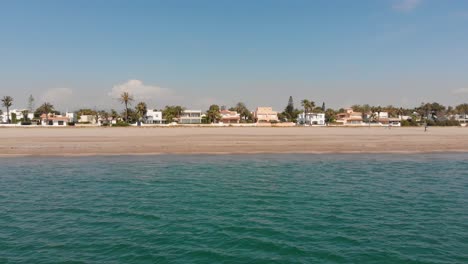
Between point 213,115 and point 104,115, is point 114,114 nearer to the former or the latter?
point 104,115

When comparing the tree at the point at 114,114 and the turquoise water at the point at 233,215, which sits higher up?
the tree at the point at 114,114

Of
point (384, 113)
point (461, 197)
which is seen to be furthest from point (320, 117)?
point (461, 197)

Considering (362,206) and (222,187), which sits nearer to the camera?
(362,206)

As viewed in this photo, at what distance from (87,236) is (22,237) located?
2.15 m

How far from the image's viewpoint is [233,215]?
13.0m

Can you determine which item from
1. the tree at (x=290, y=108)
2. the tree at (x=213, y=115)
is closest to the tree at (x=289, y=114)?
the tree at (x=290, y=108)

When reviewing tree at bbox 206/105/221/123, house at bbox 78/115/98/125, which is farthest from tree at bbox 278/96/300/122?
house at bbox 78/115/98/125

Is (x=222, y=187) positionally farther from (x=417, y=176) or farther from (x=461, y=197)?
(x=417, y=176)

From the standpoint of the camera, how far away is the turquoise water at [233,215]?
9.32 m

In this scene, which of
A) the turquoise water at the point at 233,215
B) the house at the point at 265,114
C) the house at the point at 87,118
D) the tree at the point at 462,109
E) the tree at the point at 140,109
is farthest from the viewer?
the tree at the point at 462,109

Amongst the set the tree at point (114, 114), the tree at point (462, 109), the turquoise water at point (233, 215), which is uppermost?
the tree at point (462, 109)

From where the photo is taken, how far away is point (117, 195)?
1653cm

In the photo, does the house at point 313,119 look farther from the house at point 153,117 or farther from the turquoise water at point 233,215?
the turquoise water at point 233,215

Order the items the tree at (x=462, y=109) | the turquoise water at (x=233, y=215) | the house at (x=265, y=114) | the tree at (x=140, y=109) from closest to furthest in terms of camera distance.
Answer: the turquoise water at (x=233, y=215) → the tree at (x=140, y=109) → the house at (x=265, y=114) → the tree at (x=462, y=109)
